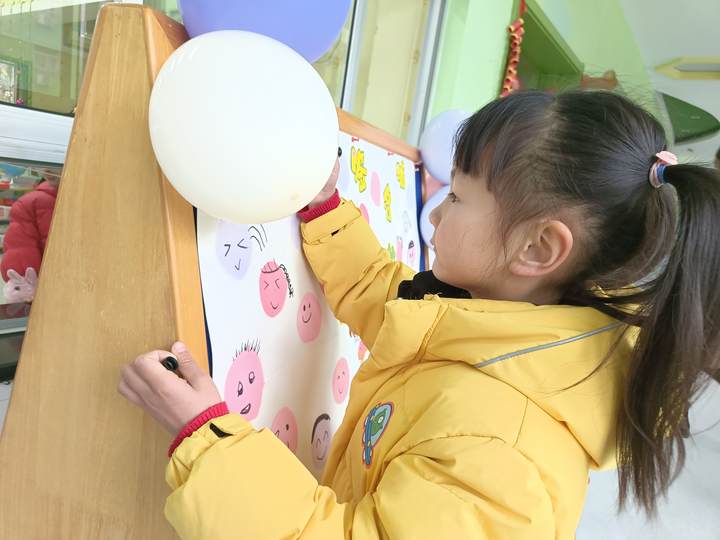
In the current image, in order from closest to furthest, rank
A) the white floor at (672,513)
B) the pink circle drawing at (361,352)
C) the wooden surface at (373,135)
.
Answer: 1. the wooden surface at (373,135)
2. the pink circle drawing at (361,352)
3. the white floor at (672,513)

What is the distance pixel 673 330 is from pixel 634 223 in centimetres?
14

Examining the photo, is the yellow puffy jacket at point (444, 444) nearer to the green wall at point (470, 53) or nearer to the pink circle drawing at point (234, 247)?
the pink circle drawing at point (234, 247)

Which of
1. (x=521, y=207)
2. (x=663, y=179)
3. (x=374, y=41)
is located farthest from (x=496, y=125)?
(x=374, y=41)

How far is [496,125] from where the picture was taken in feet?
2.34

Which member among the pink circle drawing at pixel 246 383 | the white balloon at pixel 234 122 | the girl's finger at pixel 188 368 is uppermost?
the white balloon at pixel 234 122

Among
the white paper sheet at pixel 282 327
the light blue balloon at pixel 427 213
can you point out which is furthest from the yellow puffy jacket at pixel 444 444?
the light blue balloon at pixel 427 213

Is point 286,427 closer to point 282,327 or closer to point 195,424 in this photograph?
point 282,327

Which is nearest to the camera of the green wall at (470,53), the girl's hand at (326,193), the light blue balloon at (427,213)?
the girl's hand at (326,193)

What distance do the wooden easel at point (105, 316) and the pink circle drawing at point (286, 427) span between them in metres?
0.22

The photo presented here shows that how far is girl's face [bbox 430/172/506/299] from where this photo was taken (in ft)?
2.36

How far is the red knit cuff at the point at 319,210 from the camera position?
2.95ft

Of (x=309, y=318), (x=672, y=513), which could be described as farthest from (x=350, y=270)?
(x=672, y=513)

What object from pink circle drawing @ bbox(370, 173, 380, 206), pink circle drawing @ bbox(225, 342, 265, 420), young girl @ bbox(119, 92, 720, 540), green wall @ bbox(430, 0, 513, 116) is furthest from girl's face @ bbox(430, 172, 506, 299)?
green wall @ bbox(430, 0, 513, 116)

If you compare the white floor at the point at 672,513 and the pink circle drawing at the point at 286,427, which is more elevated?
the pink circle drawing at the point at 286,427
